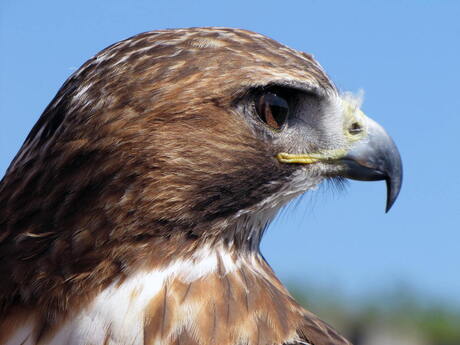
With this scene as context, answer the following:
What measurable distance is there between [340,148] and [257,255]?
539 millimetres

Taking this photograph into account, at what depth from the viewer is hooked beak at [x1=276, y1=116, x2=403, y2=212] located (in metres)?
3.96

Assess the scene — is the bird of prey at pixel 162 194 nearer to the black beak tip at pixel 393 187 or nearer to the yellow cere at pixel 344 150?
the yellow cere at pixel 344 150

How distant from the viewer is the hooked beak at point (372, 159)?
3963 mm

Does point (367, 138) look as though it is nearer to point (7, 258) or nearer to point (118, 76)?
point (118, 76)

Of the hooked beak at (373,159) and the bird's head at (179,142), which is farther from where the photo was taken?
the hooked beak at (373,159)

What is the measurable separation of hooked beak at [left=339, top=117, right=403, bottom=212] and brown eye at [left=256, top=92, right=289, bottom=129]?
1.09 feet

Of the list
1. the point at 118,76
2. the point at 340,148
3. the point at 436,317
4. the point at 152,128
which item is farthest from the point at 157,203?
the point at 436,317

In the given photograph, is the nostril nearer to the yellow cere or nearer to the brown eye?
the yellow cere

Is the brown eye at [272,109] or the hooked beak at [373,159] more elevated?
the brown eye at [272,109]

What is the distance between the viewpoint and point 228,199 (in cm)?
370

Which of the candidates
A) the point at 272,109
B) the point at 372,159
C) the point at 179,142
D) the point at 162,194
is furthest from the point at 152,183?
the point at 372,159

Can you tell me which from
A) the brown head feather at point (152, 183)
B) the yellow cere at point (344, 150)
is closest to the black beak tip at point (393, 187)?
the yellow cere at point (344, 150)

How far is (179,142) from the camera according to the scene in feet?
11.7

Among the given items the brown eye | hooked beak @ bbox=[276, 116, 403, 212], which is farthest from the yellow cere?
the brown eye
